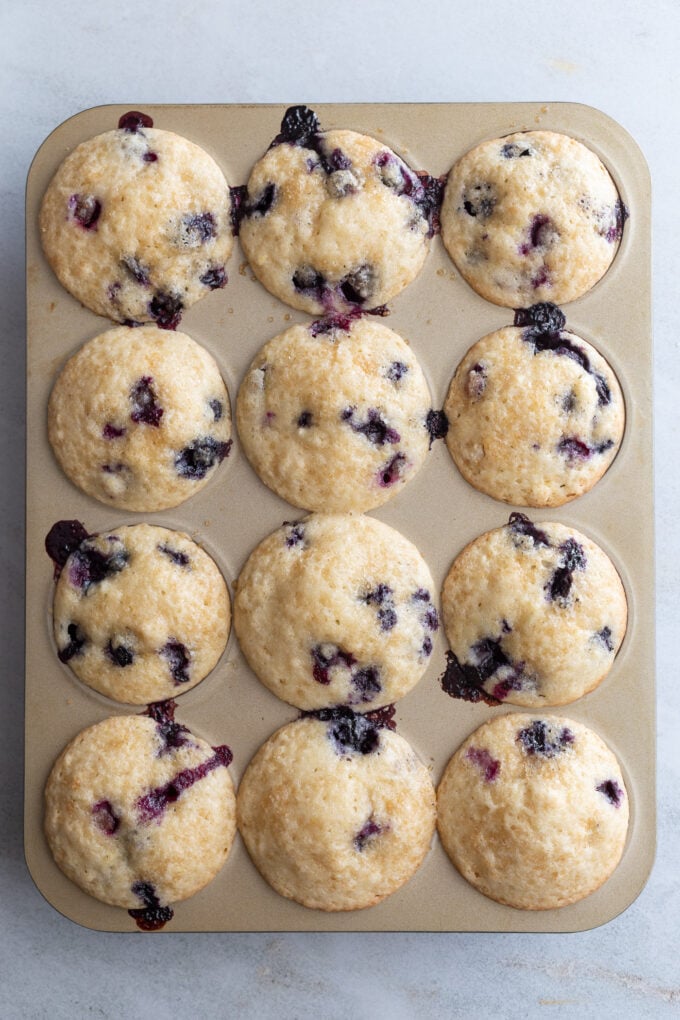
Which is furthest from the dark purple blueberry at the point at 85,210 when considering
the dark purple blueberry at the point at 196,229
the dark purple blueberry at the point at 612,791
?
the dark purple blueberry at the point at 612,791

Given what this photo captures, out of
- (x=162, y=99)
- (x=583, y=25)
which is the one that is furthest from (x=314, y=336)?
(x=583, y=25)

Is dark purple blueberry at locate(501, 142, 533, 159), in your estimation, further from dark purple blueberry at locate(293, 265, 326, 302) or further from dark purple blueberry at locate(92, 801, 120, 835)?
dark purple blueberry at locate(92, 801, 120, 835)

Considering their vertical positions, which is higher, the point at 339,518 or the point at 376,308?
the point at 376,308

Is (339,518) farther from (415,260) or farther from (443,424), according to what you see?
(415,260)

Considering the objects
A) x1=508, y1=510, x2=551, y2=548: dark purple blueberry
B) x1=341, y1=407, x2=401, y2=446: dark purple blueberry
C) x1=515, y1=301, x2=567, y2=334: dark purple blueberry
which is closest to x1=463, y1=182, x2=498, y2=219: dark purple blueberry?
x1=515, y1=301, x2=567, y2=334: dark purple blueberry

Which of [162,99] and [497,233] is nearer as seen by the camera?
[497,233]

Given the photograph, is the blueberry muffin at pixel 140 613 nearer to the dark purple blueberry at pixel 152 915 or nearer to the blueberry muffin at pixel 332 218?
the dark purple blueberry at pixel 152 915
